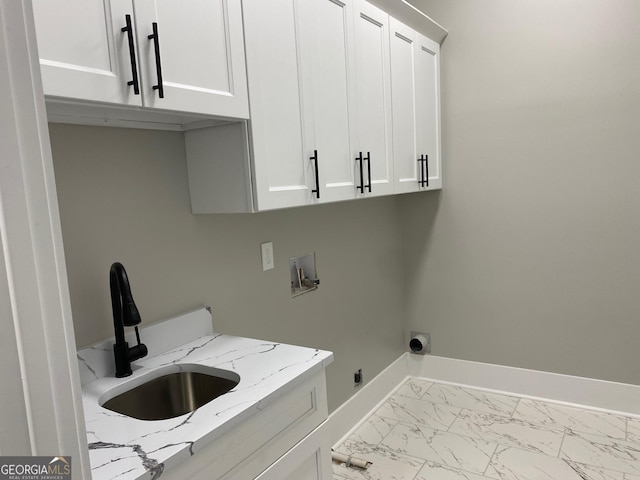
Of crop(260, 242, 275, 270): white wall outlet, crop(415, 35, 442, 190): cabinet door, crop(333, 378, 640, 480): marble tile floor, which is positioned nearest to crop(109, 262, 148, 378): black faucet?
crop(260, 242, 275, 270): white wall outlet

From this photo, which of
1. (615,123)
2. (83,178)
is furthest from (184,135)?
(615,123)

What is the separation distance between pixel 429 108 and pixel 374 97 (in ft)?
2.51

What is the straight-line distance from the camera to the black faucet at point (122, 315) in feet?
4.46

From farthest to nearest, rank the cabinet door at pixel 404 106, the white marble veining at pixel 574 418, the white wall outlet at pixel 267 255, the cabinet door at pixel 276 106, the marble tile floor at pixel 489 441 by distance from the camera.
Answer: the white marble veining at pixel 574 418 < the cabinet door at pixel 404 106 < the marble tile floor at pixel 489 441 < the white wall outlet at pixel 267 255 < the cabinet door at pixel 276 106

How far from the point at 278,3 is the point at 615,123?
2.04 metres

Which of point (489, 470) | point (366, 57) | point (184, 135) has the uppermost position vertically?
point (366, 57)

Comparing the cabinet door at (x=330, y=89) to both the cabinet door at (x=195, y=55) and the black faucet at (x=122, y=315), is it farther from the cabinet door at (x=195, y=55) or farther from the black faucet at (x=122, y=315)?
the black faucet at (x=122, y=315)

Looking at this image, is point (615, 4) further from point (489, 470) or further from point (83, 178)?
point (83, 178)

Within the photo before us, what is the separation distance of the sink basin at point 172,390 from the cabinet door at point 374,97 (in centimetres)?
103

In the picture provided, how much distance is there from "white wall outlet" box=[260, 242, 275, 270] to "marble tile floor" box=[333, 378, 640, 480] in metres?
1.10

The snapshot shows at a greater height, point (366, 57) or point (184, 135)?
point (366, 57)

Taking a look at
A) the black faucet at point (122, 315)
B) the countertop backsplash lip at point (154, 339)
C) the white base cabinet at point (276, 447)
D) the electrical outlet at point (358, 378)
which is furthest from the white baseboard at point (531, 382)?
the black faucet at point (122, 315)

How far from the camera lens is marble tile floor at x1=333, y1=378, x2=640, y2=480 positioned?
224cm

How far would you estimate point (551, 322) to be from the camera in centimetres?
290
